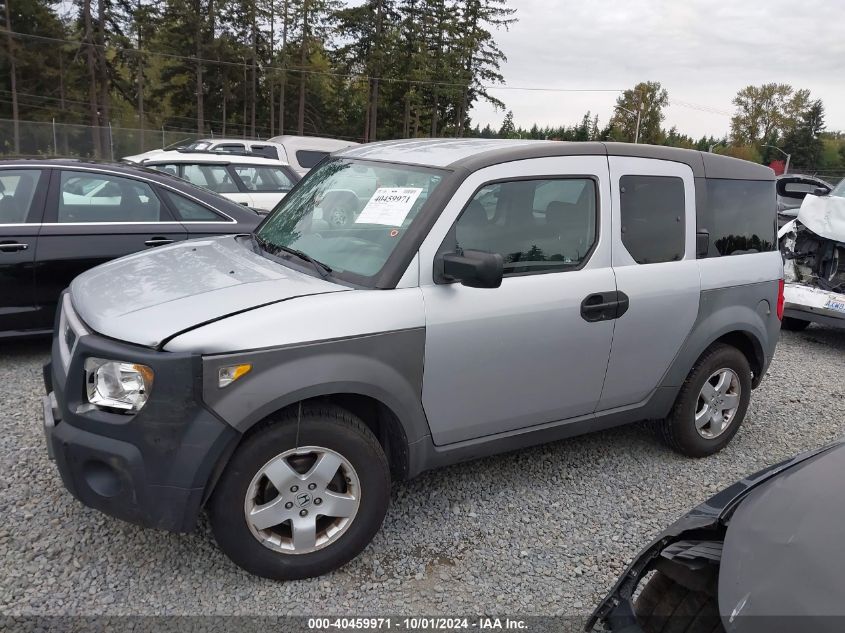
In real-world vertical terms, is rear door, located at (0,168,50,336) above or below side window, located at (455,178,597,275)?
below

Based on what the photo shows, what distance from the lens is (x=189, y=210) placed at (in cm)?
587

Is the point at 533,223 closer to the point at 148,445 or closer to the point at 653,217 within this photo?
the point at 653,217

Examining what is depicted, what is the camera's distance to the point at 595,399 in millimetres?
3689

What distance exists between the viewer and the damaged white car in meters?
7.29

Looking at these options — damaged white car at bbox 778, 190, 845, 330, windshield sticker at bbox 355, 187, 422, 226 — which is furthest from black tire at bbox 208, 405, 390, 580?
damaged white car at bbox 778, 190, 845, 330

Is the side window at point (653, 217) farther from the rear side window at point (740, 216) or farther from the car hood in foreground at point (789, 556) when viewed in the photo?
the car hood in foreground at point (789, 556)

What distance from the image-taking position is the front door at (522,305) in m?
3.08

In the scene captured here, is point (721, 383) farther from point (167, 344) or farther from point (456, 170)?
point (167, 344)

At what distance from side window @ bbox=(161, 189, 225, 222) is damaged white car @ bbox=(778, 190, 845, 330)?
19.2ft

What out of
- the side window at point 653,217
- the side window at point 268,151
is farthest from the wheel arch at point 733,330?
the side window at point 268,151

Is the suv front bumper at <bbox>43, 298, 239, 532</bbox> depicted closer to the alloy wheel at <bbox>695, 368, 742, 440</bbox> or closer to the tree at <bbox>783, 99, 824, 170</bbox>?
the alloy wheel at <bbox>695, 368, 742, 440</bbox>

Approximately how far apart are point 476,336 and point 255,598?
145cm

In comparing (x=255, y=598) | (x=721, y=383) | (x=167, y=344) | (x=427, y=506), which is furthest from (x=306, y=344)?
(x=721, y=383)

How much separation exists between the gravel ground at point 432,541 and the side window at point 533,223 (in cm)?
130
